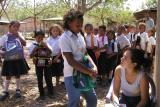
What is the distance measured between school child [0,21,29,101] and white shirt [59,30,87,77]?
9.40 ft

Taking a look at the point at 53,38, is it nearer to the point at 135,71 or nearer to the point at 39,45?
the point at 39,45

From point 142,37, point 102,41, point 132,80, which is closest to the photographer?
point 132,80

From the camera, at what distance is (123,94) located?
444 centimetres

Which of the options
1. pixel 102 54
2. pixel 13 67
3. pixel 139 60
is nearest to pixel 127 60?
pixel 139 60

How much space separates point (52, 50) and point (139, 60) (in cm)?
405

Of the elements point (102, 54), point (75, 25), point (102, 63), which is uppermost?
point (75, 25)

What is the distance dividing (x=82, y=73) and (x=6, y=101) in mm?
3280

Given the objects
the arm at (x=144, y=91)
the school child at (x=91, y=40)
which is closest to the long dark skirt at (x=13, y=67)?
the school child at (x=91, y=40)

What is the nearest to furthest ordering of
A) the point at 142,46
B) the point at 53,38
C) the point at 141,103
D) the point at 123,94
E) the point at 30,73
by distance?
the point at 141,103, the point at 123,94, the point at 53,38, the point at 142,46, the point at 30,73

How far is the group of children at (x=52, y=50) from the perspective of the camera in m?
Answer: 7.41

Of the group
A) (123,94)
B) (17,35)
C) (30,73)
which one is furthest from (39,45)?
(30,73)

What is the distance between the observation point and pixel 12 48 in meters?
7.41

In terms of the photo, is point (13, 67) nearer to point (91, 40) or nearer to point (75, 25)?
point (91, 40)

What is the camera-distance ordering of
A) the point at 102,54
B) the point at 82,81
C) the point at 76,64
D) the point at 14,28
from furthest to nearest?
the point at 102,54 → the point at 14,28 → the point at 82,81 → the point at 76,64
